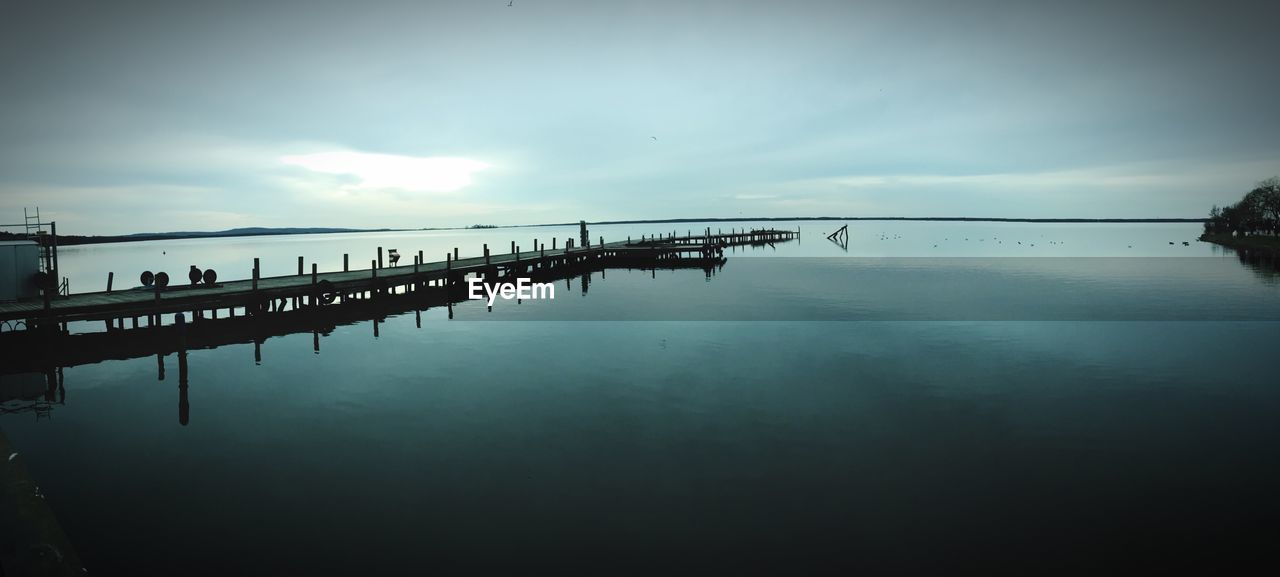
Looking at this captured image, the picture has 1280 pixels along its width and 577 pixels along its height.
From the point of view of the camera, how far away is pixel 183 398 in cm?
1750

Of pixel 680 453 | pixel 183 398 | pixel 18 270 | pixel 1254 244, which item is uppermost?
pixel 18 270

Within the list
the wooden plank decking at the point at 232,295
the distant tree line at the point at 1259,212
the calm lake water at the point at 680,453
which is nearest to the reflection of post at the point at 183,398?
the calm lake water at the point at 680,453

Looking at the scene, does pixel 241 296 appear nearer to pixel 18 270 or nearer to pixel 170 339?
pixel 170 339

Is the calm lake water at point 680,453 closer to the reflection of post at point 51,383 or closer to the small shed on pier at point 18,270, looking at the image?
the reflection of post at point 51,383

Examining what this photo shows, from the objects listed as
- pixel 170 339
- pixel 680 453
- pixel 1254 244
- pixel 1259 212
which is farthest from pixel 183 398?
pixel 1259 212

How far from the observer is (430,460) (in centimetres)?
1269

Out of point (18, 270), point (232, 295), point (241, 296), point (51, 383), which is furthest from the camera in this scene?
point (241, 296)

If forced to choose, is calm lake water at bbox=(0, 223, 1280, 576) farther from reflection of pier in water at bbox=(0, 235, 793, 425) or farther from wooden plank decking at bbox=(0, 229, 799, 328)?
wooden plank decking at bbox=(0, 229, 799, 328)

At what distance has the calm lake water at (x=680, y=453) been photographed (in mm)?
9188

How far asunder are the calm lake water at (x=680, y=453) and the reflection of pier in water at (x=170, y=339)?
736 mm

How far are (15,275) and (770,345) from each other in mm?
28910

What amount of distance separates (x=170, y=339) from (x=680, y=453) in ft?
78.0

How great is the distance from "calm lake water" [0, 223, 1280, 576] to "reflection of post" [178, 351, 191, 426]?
27 cm

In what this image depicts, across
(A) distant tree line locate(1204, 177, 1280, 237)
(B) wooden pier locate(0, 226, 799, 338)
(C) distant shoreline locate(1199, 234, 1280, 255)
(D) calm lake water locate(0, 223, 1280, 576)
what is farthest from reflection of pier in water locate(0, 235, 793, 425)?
(A) distant tree line locate(1204, 177, 1280, 237)
